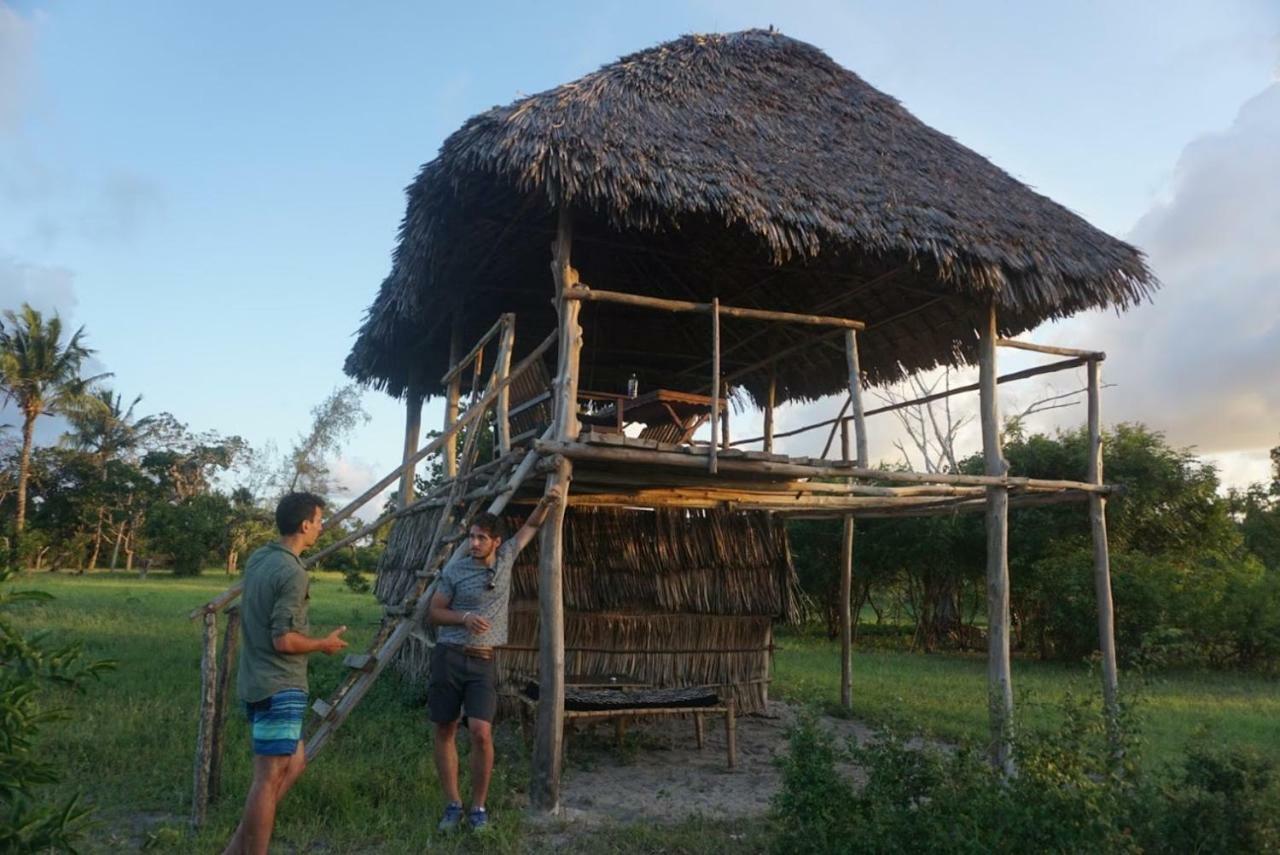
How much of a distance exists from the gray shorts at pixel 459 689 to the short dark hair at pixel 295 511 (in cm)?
121

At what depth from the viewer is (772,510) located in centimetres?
873

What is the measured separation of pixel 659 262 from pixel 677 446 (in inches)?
105

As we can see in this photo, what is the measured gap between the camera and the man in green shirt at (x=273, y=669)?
372 centimetres

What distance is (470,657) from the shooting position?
4.68 meters

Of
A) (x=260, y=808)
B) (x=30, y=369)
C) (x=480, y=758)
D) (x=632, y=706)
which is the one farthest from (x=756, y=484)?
(x=30, y=369)

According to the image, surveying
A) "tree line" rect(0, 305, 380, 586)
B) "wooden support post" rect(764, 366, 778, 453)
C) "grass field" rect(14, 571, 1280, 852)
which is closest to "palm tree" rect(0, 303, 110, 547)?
"tree line" rect(0, 305, 380, 586)

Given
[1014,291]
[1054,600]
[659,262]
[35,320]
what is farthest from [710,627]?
[35,320]

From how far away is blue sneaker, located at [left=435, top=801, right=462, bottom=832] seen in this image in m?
4.55

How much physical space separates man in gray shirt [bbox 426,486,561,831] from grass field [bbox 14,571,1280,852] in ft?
0.90

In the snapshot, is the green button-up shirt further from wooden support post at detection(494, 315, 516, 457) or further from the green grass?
the green grass

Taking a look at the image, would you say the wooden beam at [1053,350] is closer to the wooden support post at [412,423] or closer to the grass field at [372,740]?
the grass field at [372,740]

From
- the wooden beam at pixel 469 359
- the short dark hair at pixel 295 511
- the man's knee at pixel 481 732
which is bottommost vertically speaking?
the man's knee at pixel 481 732

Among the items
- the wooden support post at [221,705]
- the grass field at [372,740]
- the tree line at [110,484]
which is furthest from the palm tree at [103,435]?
the wooden support post at [221,705]

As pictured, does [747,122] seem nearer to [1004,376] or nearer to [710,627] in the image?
[1004,376]
